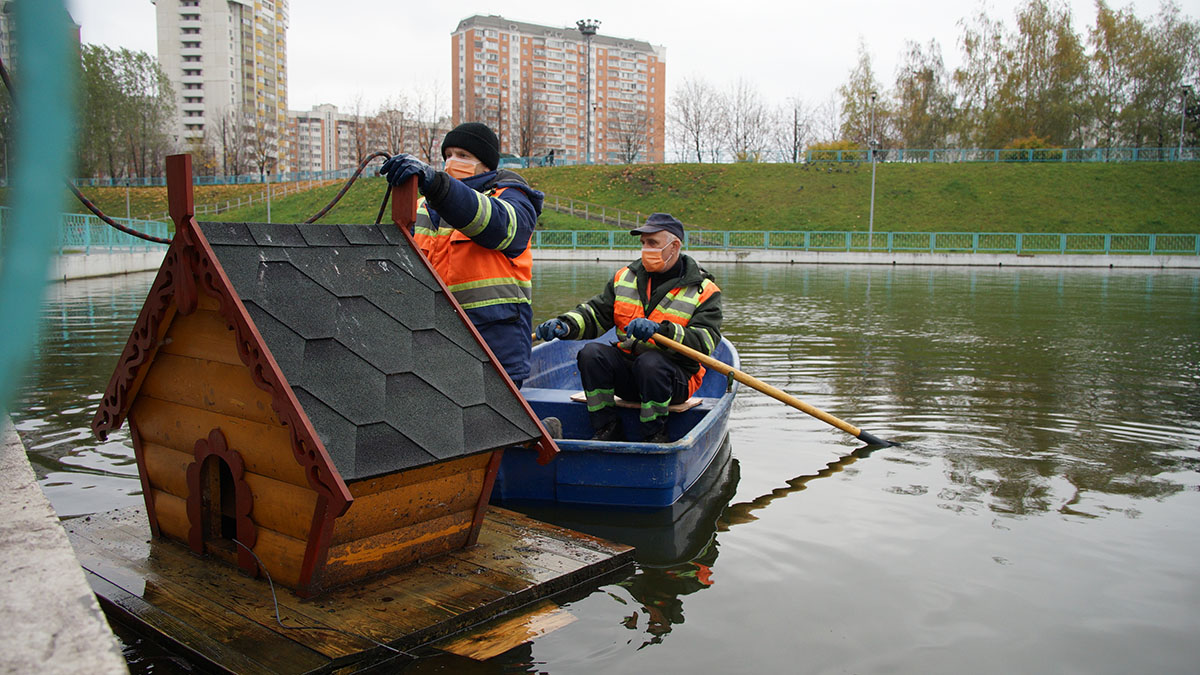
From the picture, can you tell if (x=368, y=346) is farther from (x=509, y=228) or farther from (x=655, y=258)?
(x=655, y=258)

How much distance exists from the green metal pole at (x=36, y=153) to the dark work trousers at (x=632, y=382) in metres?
4.02

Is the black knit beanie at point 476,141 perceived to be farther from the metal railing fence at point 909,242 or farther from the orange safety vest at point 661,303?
the metal railing fence at point 909,242

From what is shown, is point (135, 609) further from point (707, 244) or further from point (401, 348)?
point (707, 244)

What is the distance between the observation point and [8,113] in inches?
36.6

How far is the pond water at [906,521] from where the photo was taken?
9.95 feet

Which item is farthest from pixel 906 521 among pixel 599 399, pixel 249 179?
pixel 249 179

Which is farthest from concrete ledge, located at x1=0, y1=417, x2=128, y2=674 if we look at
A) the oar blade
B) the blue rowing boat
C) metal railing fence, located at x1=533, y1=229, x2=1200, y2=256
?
metal railing fence, located at x1=533, y1=229, x2=1200, y2=256

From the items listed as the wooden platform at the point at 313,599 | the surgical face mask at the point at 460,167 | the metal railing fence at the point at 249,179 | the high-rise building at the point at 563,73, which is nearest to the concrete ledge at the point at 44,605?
the wooden platform at the point at 313,599

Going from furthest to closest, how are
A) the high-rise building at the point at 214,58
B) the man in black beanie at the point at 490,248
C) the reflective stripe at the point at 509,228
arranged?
the high-rise building at the point at 214,58 < the man in black beanie at the point at 490,248 < the reflective stripe at the point at 509,228

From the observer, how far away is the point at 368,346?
2.88 metres

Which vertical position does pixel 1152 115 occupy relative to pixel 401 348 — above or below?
above

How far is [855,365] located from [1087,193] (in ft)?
133

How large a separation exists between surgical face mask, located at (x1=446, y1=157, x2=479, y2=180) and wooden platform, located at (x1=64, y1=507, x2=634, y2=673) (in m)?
1.69

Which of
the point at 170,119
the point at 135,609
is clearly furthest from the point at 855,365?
the point at 170,119
